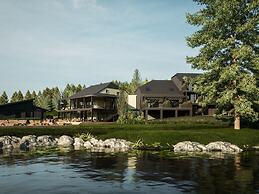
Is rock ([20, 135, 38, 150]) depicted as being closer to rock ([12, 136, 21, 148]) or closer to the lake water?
rock ([12, 136, 21, 148])

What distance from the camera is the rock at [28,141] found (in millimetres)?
34341

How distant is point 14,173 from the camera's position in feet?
61.5

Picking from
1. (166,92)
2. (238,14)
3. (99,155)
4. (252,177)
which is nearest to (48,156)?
(99,155)

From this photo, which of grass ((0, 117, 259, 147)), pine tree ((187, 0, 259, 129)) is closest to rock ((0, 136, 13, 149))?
grass ((0, 117, 259, 147))

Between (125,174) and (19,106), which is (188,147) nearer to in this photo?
(125,174)

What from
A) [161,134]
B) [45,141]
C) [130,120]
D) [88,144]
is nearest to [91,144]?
[88,144]

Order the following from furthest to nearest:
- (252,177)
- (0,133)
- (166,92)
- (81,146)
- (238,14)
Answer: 1. (166,92)
2. (238,14)
3. (0,133)
4. (81,146)
5. (252,177)

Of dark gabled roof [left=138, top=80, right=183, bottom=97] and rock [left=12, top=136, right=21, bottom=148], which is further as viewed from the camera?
dark gabled roof [left=138, top=80, right=183, bottom=97]

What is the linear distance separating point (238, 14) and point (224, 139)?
605 inches

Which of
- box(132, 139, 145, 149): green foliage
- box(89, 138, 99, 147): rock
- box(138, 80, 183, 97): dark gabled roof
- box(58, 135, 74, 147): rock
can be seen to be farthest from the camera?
box(138, 80, 183, 97): dark gabled roof

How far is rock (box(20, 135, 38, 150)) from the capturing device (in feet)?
113

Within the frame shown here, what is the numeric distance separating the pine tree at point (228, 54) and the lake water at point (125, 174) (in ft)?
46.0

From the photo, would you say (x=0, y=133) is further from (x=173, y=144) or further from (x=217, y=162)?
(x=217, y=162)

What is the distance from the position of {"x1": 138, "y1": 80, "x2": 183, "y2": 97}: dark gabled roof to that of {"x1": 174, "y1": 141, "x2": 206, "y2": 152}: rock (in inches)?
1630
